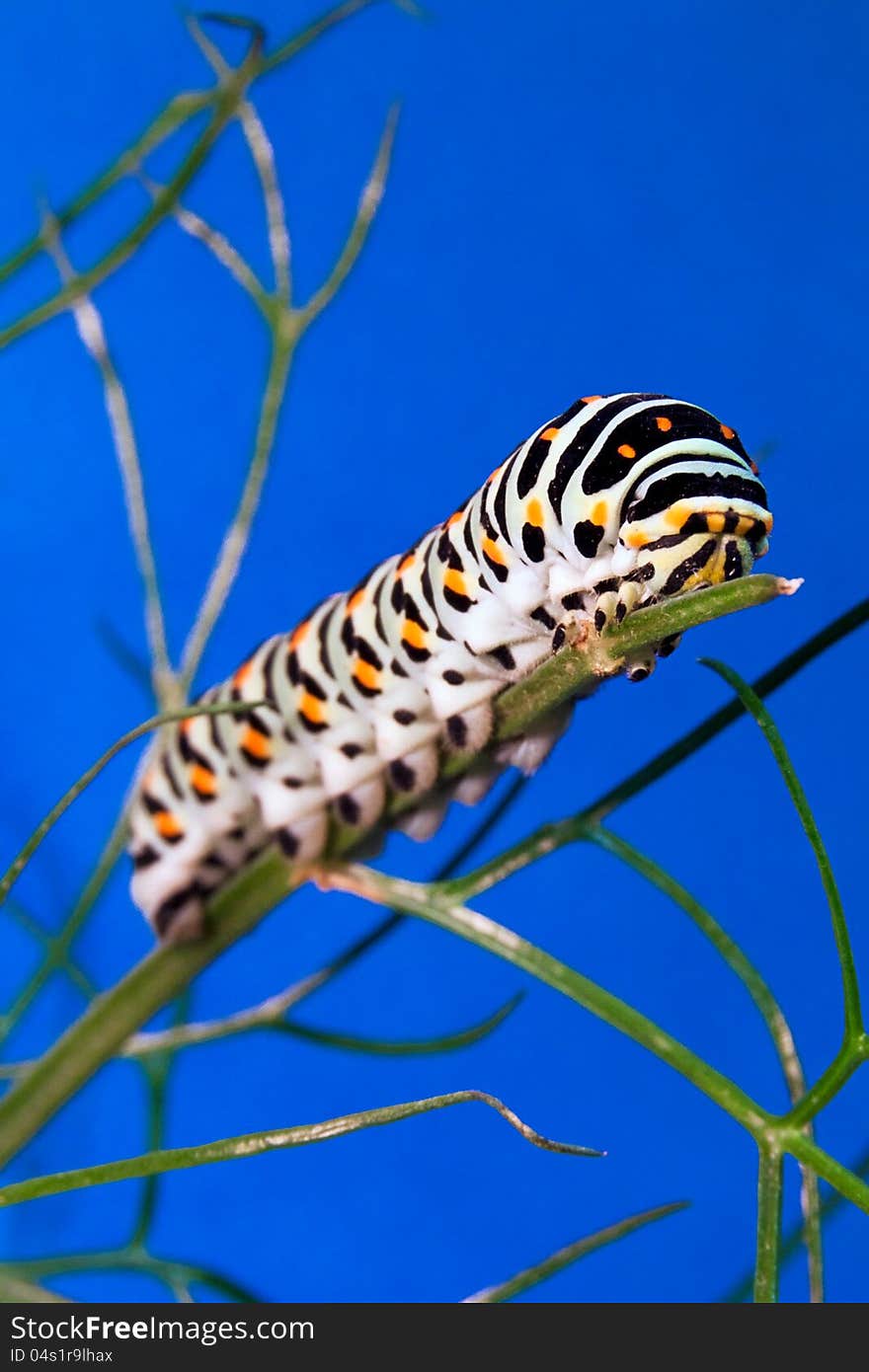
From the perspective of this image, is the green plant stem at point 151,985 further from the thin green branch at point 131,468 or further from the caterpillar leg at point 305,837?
the thin green branch at point 131,468

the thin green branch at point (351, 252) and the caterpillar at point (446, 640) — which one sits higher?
the thin green branch at point (351, 252)

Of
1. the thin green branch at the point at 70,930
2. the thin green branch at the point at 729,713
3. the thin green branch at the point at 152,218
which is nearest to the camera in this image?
the thin green branch at the point at 729,713

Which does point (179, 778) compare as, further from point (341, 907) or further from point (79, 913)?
point (341, 907)

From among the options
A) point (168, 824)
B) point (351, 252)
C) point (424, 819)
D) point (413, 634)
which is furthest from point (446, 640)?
point (168, 824)

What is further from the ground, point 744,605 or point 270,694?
point 270,694

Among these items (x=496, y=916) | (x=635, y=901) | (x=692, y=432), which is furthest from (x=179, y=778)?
(x=635, y=901)

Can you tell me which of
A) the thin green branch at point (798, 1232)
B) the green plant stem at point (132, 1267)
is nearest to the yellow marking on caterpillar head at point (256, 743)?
the green plant stem at point (132, 1267)

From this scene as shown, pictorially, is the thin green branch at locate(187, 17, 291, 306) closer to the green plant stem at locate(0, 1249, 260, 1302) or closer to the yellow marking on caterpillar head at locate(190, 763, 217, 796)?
the yellow marking on caterpillar head at locate(190, 763, 217, 796)
